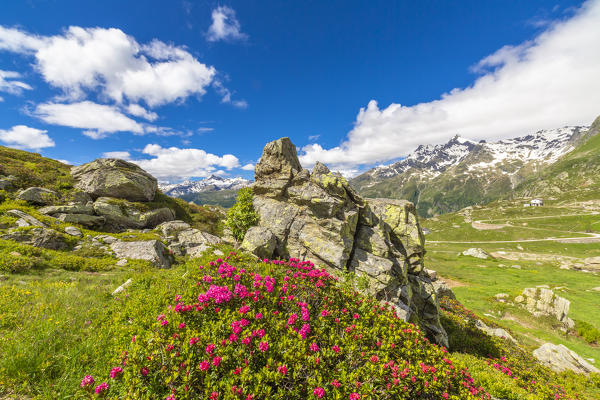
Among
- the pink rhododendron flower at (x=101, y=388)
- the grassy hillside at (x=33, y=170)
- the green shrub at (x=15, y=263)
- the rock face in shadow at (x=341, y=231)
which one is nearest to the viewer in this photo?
Result: the pink rhododendron flower at (x=101, y=388)

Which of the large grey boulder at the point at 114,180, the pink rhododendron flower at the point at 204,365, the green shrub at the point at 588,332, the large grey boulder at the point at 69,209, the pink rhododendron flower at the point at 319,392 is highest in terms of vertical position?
the large grey boulder at the point at 114,180

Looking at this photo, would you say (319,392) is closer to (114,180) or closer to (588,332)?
(114,180)

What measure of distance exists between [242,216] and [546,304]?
46039 mm

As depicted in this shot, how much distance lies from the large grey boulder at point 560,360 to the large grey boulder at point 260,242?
2590cm

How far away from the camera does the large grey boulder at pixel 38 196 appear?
90.8 feet

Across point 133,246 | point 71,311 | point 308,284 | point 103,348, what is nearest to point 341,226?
point 308,284

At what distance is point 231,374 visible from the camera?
5.00 m

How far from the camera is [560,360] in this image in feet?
63.3

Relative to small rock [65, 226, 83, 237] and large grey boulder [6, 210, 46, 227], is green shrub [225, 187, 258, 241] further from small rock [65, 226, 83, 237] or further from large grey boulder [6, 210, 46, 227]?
large grey boulder [6, 210, 46, 227]

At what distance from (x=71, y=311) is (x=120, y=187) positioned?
106 ft

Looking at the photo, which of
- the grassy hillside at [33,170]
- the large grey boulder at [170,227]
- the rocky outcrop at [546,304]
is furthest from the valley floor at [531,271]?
the grassy hillside at [33,170]

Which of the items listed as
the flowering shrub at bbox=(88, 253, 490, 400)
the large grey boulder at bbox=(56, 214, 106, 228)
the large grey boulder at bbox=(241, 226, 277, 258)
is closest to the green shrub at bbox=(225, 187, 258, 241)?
the large grey boulder at bbox=(241, 226, 277, 258)

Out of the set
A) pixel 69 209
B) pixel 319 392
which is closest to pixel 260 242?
pixel 319 392

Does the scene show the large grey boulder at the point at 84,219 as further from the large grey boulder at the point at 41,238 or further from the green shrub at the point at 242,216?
the green shrub at the point at 242,216
